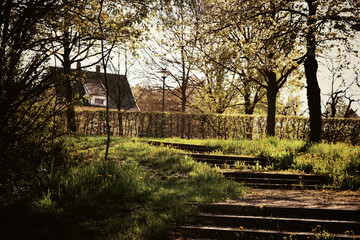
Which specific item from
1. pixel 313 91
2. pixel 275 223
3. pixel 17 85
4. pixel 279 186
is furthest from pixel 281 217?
pixel 313 91

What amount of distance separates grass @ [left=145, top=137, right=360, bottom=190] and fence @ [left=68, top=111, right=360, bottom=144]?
4.08m

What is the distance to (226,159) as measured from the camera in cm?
933

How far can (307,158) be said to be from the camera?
8.78 m

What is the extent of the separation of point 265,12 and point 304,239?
911 cm

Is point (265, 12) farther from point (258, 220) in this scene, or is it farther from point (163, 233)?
point (163, 233)

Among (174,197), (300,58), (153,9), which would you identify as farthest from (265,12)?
(174,197)

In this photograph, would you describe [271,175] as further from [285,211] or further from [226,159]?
[285,211]

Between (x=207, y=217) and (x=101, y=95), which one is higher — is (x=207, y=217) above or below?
below

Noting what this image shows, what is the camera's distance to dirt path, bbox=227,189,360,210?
5.18 m

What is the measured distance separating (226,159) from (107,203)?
17.7ft

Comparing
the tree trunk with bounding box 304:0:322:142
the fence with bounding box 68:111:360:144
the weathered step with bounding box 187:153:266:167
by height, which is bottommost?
the weathered step with bounding box 187:153:266:167

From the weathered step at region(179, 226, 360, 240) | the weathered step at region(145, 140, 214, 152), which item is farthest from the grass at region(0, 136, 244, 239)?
the weathered step at region(145, 140, 214, 152)

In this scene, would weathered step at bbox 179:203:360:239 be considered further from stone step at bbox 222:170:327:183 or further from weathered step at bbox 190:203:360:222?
stone step at bbox 222:170:327:183

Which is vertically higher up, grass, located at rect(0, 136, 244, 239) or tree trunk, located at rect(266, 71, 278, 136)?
tree trunk, located at rect(266, 71, 278, 136)
